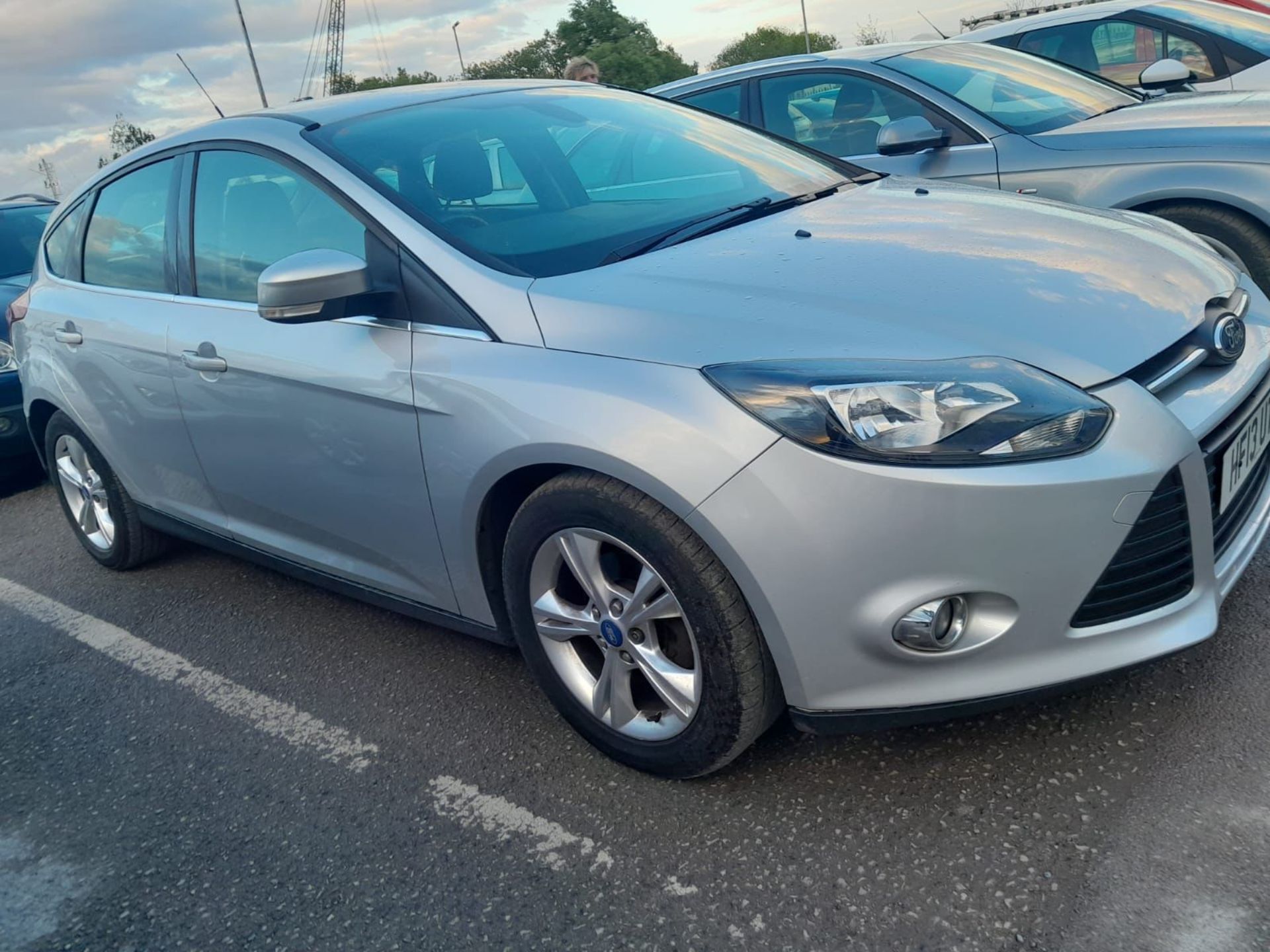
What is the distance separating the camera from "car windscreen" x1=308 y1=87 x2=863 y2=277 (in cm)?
294

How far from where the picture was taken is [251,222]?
11.3ft

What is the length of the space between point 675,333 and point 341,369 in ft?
3.25

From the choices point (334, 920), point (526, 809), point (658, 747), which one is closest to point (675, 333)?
point (658, 747)

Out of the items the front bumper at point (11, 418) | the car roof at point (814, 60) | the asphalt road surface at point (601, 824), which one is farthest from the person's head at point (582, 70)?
the asphalt road surface at point (601, 824)

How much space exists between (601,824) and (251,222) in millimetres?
2008

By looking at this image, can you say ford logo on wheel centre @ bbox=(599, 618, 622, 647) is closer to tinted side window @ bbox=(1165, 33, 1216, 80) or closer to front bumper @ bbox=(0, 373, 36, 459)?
front bumper @ bbox=(0, 373, 36, 459)

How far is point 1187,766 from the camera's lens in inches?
96.2

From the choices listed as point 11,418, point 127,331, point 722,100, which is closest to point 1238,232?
point 722,100

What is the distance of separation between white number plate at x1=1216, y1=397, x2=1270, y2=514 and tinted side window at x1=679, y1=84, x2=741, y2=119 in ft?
12.9

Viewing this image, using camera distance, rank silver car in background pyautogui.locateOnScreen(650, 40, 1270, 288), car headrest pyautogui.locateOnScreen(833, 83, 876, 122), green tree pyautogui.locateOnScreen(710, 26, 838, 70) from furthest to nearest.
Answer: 1. green tree pyautogui.locateOnScreen(710, 26, 838, 70)
2. car headrest pyautogui.locateOnScreen(833, 83, 876, 122)
3. silver car in background pyautogui.locateOnScreen(650, 40, 1270, 288)

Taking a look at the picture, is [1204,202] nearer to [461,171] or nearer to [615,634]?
[461,171]

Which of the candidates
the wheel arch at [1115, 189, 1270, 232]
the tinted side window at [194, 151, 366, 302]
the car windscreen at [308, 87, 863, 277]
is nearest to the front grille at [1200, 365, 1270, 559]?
the car windscreen at [308, 87, 863, 277]

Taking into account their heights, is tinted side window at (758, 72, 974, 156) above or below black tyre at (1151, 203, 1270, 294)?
above

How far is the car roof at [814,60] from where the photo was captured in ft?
18.9
